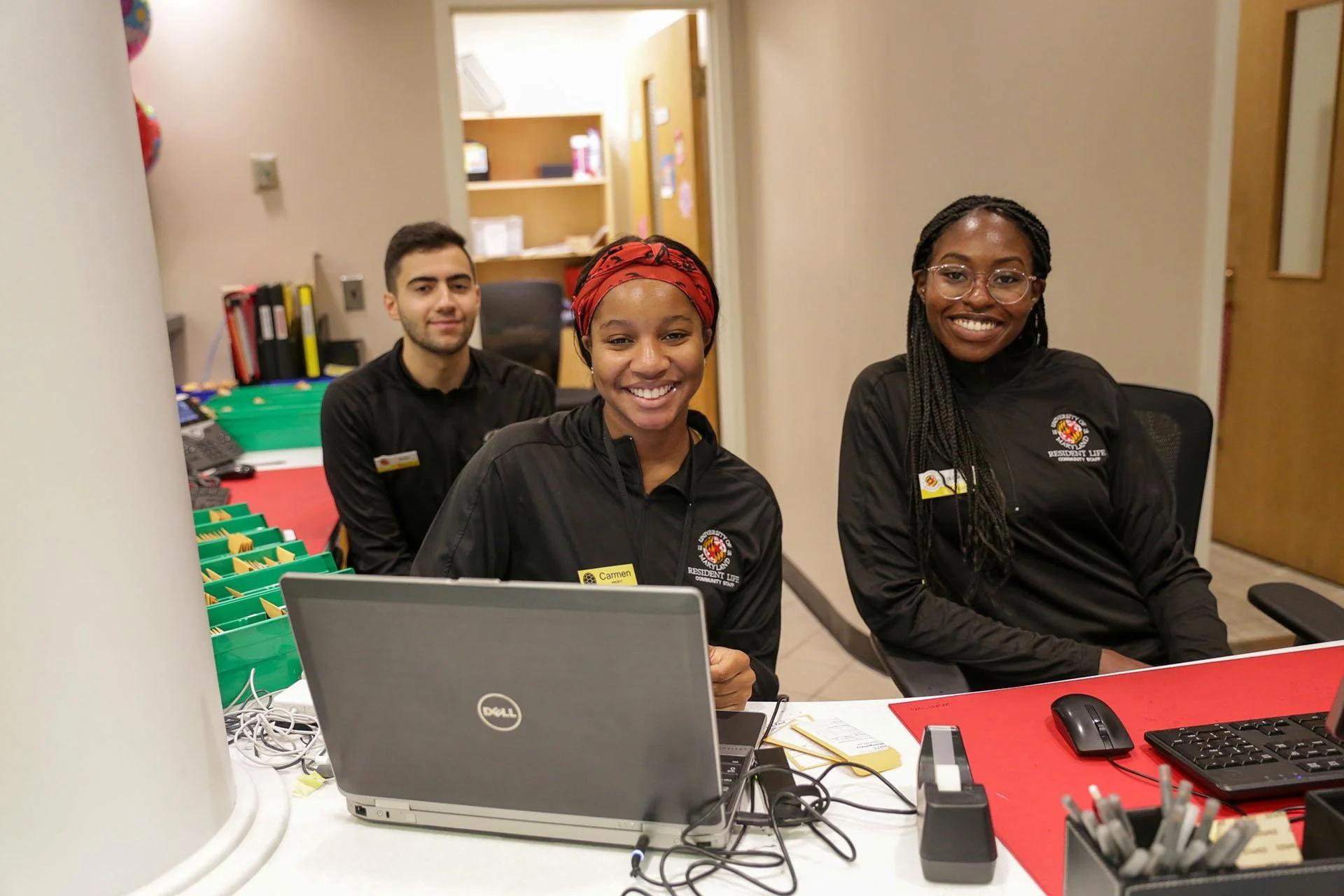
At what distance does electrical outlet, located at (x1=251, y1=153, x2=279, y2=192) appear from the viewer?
160 inches

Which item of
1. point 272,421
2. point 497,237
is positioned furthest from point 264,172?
point 497,237

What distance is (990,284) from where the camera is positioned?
196 cm

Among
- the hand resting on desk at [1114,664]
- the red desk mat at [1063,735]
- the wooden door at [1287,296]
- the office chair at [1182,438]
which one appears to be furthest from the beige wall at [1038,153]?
the red desk mat at [1063,735]

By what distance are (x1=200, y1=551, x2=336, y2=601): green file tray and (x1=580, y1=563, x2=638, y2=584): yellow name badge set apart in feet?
1.39

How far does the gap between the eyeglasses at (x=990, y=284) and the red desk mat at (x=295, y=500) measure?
1474 mm

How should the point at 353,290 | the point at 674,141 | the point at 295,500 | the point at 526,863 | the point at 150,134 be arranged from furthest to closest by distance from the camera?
the point at 674,141, the point at 353,290, the point at 150,134, the point at 295,500, the point at 526,863

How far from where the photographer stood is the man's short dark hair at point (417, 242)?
272cm

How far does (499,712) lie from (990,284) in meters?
1.26

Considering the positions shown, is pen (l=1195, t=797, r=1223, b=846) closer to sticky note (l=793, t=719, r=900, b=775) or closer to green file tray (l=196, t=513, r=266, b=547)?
sticky note (l=793, t=719, r=900, b=775)

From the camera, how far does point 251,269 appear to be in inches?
163

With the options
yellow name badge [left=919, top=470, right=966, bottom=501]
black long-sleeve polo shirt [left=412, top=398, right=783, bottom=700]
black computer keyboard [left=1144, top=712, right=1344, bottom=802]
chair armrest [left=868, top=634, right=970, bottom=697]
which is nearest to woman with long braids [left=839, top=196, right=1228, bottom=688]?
yellow name badge [left=919, top=470, right=966, bottom=501]

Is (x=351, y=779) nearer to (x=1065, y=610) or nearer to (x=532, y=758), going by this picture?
(x=532, y=758)

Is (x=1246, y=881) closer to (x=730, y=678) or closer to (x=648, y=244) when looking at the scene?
(x=730, y=678)

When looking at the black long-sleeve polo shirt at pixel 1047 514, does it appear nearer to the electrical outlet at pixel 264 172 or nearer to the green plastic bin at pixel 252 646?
the green plastic bin at pixel 252 646
